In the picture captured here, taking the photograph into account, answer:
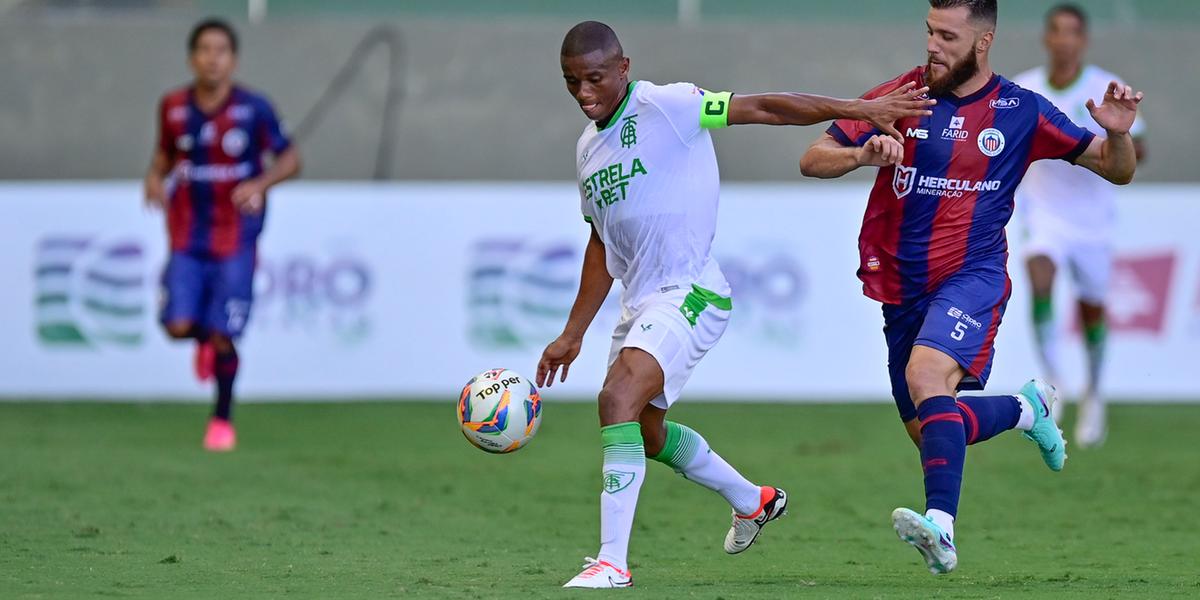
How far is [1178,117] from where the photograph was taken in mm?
17672

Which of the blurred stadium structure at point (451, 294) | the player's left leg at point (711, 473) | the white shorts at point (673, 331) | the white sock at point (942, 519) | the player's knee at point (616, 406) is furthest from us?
the blurred stadium structure at point (451, 294)

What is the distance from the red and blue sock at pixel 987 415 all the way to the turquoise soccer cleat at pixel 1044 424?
0.45 feet

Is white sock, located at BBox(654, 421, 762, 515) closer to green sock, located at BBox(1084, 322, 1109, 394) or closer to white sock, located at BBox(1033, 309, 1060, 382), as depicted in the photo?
white sock, located at BBox(1033, 309, 1060, 382)

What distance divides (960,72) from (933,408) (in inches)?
51.0

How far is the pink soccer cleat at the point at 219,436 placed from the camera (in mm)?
11484

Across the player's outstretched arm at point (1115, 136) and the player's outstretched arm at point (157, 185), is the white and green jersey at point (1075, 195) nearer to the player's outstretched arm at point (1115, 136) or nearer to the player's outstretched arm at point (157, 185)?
the player's outstretched arm at point (1115, 136)

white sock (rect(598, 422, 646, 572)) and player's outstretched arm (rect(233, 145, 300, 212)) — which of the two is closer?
white sock (rect(598, 422, 646, 572))

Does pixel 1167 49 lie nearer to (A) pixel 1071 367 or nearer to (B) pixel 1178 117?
(B) pixel 1178 117

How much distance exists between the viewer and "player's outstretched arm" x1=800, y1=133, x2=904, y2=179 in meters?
6.32

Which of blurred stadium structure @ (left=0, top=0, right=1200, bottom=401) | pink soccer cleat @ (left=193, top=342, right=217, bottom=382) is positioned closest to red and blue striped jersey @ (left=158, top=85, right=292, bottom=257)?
pink soccer cleat @ (left=193, top=342, right=217, bottom=382)

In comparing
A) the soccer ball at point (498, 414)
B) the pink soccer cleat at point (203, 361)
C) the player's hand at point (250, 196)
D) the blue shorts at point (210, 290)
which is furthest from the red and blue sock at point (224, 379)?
Result: the soccer ball at point (498, 414)

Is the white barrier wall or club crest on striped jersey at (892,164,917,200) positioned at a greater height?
club crest on striped jersey at (892,164,917,200)

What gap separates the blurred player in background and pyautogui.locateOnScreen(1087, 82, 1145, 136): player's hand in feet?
20.3

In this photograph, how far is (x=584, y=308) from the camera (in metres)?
7.02
